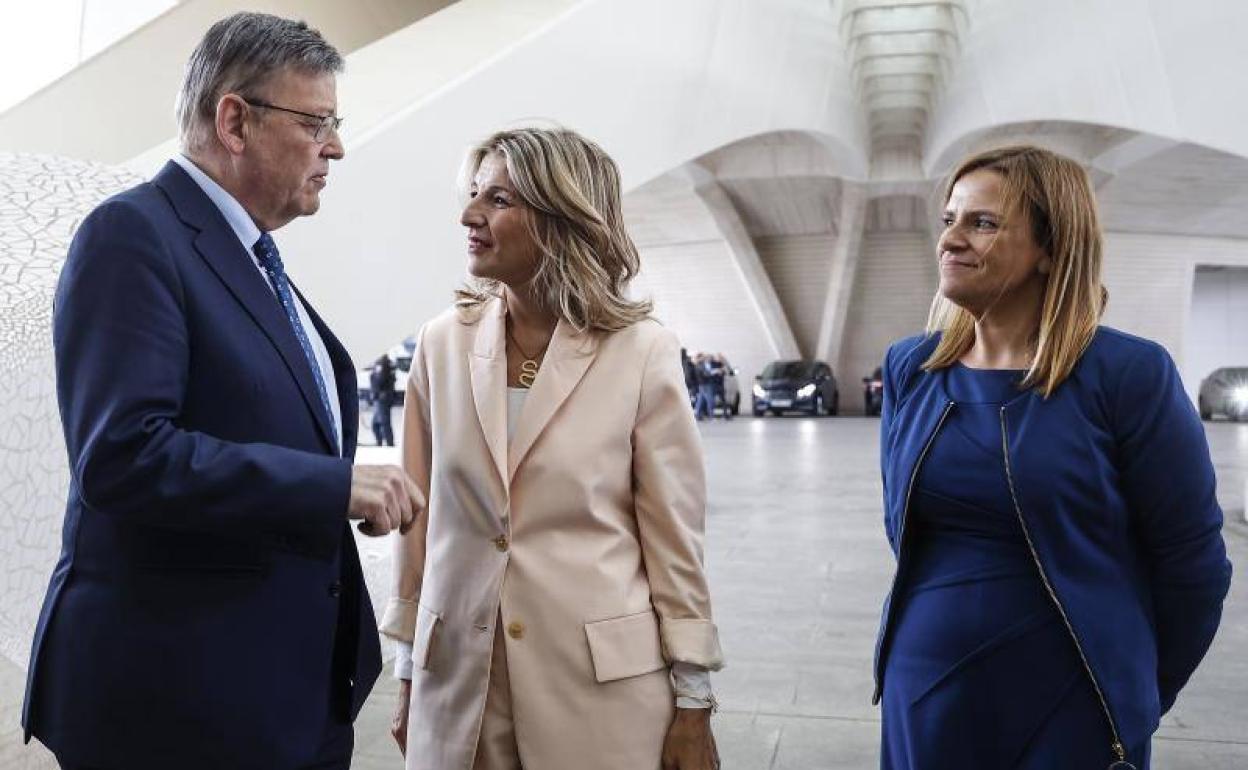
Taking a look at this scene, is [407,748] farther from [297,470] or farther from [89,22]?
[89,22]

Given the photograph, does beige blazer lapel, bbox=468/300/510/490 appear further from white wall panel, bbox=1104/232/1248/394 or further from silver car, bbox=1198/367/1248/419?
white wall panel, bbox=1104/232/1248/394

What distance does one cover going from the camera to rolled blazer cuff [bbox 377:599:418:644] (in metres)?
2.16

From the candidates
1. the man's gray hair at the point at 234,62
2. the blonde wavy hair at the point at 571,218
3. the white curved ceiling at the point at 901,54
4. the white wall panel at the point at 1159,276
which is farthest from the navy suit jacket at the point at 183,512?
the white wall panel at the point at 1159,276

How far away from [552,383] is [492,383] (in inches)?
4.8

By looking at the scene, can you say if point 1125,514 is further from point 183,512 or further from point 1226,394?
point 1226,394

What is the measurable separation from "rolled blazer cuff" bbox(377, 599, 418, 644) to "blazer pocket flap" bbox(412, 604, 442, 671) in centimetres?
9

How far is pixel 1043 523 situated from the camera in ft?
6.53

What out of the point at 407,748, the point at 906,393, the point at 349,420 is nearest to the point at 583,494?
the point at 349,420

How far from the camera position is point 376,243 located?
7691mm

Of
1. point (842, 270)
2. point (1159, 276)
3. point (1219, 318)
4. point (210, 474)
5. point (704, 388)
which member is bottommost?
point (210, 474)

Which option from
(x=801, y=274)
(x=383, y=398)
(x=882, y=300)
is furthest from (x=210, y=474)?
(x=882, y=300)

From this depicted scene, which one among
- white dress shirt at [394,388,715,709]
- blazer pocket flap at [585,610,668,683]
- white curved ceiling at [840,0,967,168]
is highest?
white curved ceiling at [840,0,967,168]

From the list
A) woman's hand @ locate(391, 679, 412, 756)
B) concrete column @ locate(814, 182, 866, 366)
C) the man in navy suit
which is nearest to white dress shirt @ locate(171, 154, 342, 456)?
the man in navy suit

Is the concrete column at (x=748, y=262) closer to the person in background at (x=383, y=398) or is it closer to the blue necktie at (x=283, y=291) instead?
the person in background at (x=383, y=398)
